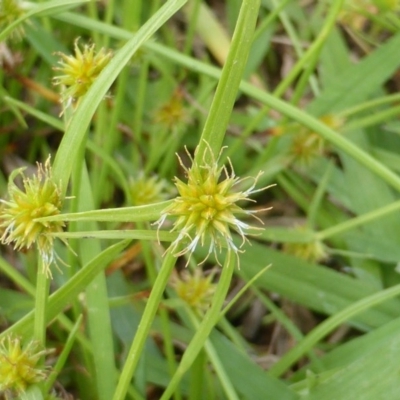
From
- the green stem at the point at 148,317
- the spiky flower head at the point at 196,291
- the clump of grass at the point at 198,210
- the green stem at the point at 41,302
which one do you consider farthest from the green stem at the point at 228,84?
the spiky flower head at the point at 196,291

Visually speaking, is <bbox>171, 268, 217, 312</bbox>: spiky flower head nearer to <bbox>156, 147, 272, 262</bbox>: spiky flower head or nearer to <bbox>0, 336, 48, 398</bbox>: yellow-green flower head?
<bbox>0, 336, 48, 398</bbox>: yellow-green flower head

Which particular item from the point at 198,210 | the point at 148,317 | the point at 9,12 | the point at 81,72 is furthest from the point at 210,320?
the point at 9,12

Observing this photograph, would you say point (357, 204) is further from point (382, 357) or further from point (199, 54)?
point (199, 54)

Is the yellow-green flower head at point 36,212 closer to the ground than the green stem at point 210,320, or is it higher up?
higher up

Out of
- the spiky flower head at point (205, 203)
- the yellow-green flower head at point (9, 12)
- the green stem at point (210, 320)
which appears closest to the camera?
the spiky flower head at point (205, 203)

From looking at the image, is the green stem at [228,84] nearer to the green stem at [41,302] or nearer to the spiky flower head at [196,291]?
the green stem at [41,302]
